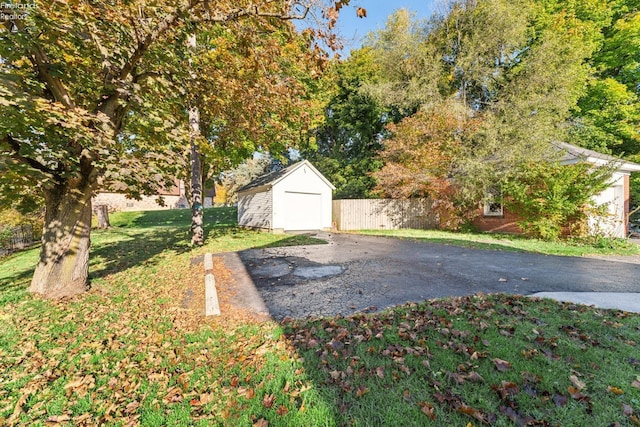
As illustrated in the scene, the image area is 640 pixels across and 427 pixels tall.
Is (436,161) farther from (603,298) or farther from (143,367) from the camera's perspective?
(143,367)

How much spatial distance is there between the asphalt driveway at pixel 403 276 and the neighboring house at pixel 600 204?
4439 mm

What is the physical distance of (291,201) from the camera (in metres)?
14.8

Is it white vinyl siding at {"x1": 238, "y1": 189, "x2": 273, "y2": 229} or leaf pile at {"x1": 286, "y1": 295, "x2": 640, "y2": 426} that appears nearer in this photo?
leaf pile at {"x1": 286, "y1": 295, "x2": 640, "y2": 426}

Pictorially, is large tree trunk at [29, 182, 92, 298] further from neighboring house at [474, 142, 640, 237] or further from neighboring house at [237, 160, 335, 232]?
neighboring house at [474, 142, 640, 237]

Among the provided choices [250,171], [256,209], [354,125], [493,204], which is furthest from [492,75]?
[250,171]

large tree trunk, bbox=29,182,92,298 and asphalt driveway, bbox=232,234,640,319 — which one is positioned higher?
large tree trunk, bbox=29,182,92,298

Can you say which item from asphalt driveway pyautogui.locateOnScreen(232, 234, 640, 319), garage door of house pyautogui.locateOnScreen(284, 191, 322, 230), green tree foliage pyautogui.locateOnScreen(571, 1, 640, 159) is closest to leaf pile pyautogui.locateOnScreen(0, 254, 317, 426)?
asphalt driveway pyautogui.locateOnScreen(232, 234, 640, 319)

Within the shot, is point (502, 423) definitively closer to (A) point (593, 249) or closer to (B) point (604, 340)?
(B) point (604, 340)

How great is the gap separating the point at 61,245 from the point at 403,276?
6481mm

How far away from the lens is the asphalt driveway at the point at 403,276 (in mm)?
4480

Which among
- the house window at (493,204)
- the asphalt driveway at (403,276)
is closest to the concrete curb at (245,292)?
the asphalt driveway at (403,276)

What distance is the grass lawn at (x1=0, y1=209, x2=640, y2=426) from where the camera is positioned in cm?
206

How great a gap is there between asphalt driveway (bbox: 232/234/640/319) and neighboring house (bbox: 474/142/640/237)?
4.44 metres

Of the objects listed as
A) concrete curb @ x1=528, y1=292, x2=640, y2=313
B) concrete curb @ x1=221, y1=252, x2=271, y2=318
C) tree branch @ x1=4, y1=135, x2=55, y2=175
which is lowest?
concrete curb @ x1=221, y1=252, x2=271, y2=318
